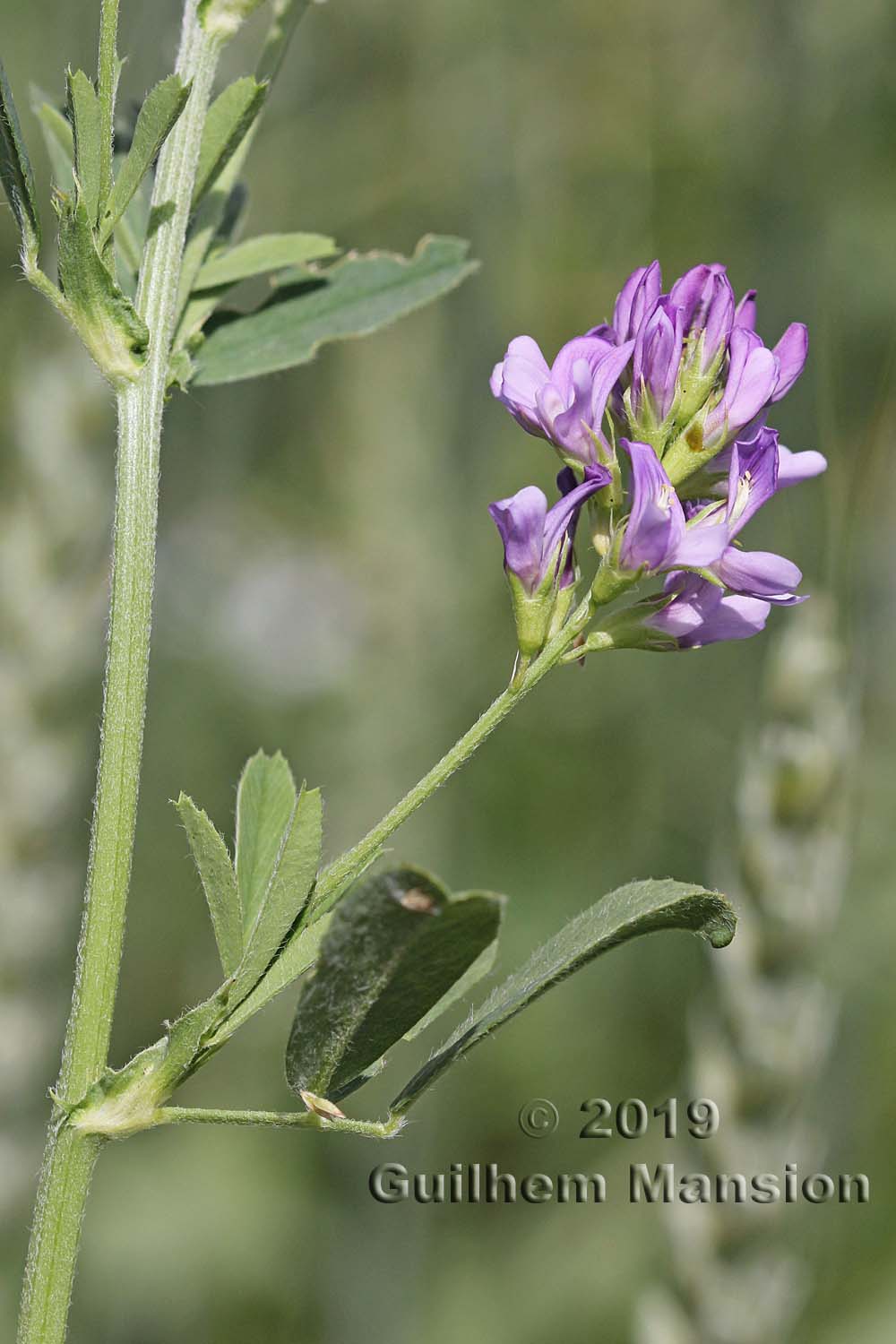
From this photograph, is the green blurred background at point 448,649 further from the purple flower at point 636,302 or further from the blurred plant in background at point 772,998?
the purple flower at point 636,302

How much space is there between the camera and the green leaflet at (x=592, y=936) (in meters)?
0.94

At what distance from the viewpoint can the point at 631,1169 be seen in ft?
9.59

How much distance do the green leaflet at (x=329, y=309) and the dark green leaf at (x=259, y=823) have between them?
0.38 m

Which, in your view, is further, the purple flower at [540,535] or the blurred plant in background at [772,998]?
the blurred plant in background at [772,998]

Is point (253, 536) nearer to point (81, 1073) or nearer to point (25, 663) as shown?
point (25, 663)

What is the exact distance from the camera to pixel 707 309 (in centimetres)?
105

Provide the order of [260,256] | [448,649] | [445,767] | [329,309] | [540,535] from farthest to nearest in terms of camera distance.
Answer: [448,649] → [329,309] → [260,256] → [540,535] → [445,767]

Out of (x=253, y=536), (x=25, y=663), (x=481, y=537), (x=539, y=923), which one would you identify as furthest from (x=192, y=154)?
(x=253, y=536)

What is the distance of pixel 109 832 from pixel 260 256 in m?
0.60

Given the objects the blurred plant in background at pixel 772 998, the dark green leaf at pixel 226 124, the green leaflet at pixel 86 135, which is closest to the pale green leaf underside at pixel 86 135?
the green leaflet at pixel 86 135

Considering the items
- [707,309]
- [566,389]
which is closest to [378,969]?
[566,389]

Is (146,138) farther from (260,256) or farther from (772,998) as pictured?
(772,998)

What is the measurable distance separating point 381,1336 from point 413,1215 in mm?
216

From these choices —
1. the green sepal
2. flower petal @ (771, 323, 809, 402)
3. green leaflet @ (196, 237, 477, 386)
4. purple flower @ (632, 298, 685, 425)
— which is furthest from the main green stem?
flower petal @ (771, 323, 809, 402)
